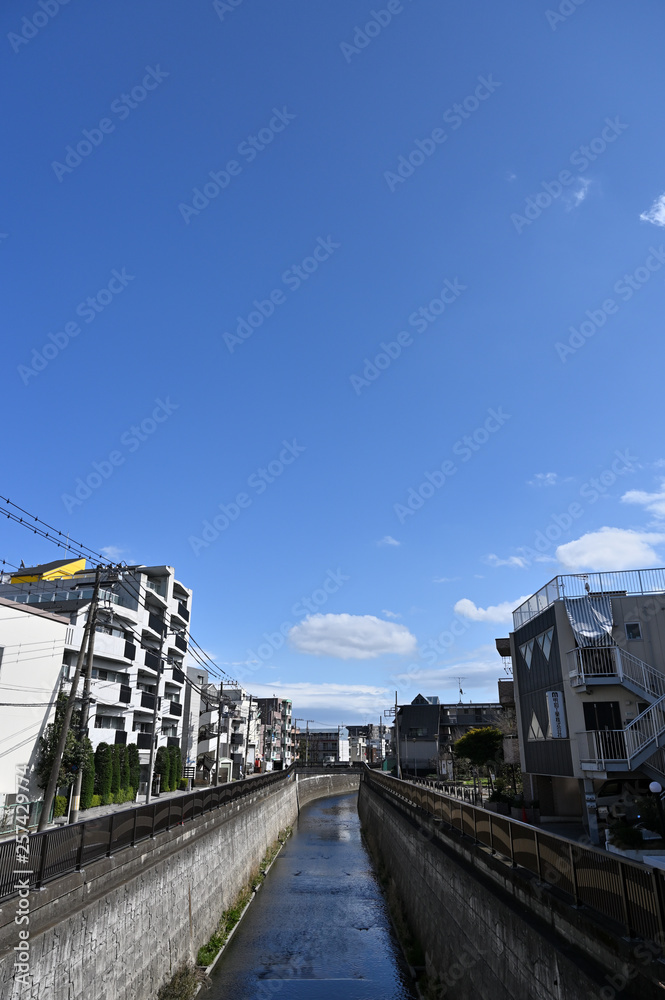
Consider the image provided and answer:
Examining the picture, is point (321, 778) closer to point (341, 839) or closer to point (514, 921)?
point (341, 839)

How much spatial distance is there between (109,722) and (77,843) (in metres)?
35.2

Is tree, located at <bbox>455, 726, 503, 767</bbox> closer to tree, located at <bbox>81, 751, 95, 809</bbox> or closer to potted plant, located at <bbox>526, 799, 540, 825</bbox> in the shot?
potted plant, located at <bbox>526, 799, 540, 825</bbox>

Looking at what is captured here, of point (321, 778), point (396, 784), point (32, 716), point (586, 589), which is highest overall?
point (586, 589)

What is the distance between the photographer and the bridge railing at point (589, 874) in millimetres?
7055

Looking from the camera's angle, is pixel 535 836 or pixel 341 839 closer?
pixel 535 836

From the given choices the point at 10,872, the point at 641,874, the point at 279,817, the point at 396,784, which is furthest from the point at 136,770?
the point at 641,874

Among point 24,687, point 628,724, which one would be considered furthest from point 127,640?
point 628,724

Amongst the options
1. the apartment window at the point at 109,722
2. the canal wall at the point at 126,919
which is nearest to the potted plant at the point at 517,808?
the canal wall at the point at 126,919

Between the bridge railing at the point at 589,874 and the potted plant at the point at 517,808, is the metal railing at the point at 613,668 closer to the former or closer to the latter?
the potted plant at the point at 517,808

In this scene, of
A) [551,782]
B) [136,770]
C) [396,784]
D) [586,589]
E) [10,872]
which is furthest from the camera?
[136,770]

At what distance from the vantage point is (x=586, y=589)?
2416 cm

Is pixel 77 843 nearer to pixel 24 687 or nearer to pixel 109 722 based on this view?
pixel 24 687

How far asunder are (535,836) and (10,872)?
8.80m

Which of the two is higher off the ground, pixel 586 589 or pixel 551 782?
pixel 586 589
